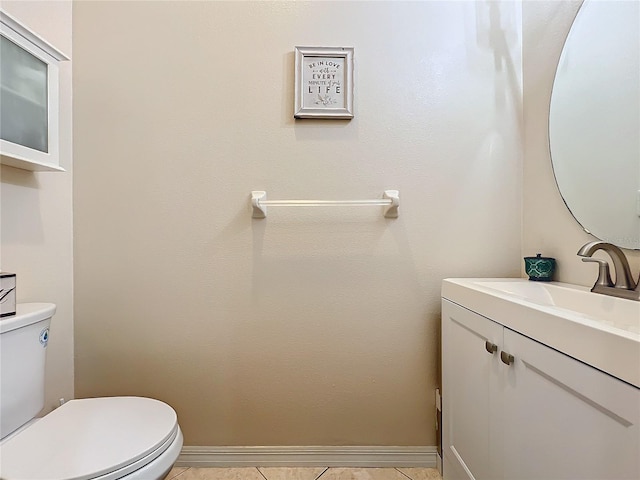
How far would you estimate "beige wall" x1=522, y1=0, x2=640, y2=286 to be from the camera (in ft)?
4.17

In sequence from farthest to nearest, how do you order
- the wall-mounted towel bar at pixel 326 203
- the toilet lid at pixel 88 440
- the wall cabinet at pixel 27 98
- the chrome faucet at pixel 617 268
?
the wall-mounted towel bar at pixel 326 203
the wall cabinet at pixel 27 98
the chrome faucet at pixel 617 268
the toilet lid at pixel 88 440

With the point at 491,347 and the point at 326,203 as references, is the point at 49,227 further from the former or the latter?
the point at 491,347

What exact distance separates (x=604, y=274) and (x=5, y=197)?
1954 mm

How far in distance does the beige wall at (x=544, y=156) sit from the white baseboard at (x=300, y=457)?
95 cm

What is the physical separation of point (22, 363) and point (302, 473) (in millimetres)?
1082

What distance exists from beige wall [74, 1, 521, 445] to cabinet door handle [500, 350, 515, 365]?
561 mm

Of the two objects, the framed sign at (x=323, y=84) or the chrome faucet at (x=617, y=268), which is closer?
the chrome faucet at (x=617, y=268)

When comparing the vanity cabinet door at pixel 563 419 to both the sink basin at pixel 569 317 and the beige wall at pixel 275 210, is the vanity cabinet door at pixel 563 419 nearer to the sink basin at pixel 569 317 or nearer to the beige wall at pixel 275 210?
the sink basin at pixel 569 317

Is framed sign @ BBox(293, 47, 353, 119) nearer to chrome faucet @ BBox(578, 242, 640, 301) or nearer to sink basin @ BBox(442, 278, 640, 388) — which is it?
sink basin @ BBox(442, 278, 640, 388)

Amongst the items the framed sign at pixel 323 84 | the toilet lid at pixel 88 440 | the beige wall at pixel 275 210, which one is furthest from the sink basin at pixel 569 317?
the toilet lid at pixel 88 440

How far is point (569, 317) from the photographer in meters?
0.74

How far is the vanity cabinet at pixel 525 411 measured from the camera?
0.63 meters

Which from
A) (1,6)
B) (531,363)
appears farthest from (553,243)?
(1,6)

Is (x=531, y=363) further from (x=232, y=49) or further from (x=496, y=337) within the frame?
(x=232, y=49)
